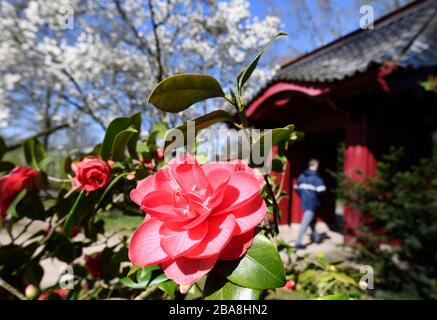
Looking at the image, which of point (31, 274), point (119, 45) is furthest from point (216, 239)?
point (119, 45)

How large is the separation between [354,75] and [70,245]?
3236 mm

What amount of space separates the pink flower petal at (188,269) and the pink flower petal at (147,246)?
2cm

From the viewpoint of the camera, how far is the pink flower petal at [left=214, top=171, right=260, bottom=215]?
0.38 meters

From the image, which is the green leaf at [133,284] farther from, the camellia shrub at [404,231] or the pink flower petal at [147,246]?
the camellia shrub at [404,231]

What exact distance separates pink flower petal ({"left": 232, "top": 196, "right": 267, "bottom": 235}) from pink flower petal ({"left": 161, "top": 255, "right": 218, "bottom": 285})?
5 centimetres

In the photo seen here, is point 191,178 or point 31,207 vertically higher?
point 191,178

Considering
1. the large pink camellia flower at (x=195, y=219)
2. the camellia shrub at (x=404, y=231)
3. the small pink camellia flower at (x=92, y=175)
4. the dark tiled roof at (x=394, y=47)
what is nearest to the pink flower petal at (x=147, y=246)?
the large pink camellia flower at (x=195, y=219)

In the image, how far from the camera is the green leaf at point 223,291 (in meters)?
0.39

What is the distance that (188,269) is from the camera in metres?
0.36

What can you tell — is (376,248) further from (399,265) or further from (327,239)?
(327,239)

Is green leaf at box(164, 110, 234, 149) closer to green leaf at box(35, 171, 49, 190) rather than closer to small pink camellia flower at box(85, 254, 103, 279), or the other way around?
green leaf at box(35, 171, 49, 190)

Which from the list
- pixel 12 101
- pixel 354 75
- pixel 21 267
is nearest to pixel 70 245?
pixel 21 267

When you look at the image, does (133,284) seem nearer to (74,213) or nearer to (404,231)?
(74,213)

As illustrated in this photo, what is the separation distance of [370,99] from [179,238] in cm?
414
